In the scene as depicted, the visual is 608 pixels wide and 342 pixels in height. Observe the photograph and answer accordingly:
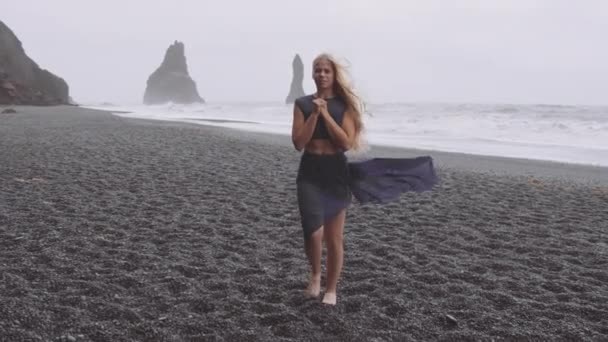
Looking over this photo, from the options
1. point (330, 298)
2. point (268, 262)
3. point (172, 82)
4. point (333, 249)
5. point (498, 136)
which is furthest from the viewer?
point (172, 82)

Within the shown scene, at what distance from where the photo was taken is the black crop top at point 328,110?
375 cm

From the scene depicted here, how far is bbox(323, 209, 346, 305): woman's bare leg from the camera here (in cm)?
403

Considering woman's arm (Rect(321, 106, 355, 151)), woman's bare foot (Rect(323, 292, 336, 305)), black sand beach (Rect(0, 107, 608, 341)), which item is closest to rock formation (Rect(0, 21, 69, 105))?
black sand beach (Rect(0, 107, 608, 341))

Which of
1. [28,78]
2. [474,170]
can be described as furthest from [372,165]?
[28,78]

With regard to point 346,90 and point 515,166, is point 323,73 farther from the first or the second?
point 515,166

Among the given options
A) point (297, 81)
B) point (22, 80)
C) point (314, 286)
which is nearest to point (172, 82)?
point (297, 81)

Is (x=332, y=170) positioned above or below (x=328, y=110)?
below

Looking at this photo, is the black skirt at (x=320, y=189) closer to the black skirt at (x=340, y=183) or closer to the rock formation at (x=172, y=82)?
the black skirt at (x=340, y=183)

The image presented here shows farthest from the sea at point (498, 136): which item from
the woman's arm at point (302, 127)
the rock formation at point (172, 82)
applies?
the rock formation at point (172, 82)

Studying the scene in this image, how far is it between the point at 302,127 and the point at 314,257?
1.11 m

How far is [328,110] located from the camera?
3.78m

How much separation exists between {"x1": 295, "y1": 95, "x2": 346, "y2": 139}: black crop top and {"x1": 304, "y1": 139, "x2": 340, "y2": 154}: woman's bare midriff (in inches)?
1.7

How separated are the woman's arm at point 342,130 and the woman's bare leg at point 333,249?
57cm

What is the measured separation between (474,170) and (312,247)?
33.4 ft
